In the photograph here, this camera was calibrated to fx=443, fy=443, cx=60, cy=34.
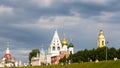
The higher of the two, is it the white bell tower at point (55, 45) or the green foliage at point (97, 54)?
the white bell tower at point (55, 45)

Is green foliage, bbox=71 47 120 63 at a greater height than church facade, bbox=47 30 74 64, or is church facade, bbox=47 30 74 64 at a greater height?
church facade, bbox=47 30 74 64

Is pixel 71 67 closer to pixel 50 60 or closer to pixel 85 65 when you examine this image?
pixel 85 65

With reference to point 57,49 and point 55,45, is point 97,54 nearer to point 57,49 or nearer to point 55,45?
point 55,45

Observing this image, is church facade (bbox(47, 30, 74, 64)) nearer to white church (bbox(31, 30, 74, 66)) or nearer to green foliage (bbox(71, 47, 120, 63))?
white church (bbox(31, 30, 74, 66))

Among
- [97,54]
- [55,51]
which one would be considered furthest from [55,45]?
[97,54]

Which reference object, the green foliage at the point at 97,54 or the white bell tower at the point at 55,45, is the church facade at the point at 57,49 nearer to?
the white bell tower at the point at 55,45

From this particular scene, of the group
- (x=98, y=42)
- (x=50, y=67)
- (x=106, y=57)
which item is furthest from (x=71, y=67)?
(x=98, y=42)

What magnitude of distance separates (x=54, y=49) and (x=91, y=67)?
311 ft

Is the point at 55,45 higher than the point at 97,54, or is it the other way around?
the point at 55,45

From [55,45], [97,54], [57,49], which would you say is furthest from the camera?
[57,49]

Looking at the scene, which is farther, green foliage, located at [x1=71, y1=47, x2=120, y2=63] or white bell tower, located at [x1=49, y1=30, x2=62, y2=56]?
white bell tower, located at [x1=49, y1=30, x2=62, y2=56]

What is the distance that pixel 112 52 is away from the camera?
97250mm

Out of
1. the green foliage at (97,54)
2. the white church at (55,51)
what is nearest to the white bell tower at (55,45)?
the white church at (55,51)

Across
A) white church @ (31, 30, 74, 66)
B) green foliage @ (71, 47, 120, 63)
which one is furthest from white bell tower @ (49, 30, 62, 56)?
green foliage @ (71, 47, 120, 63)
